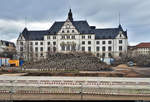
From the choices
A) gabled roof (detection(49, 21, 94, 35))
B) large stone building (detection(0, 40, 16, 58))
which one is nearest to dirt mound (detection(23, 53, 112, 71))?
gabled roof (detection(49, 21, 94, 35))

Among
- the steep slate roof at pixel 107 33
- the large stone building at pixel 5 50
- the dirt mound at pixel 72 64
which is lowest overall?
the dirt mound at pixel 72 64

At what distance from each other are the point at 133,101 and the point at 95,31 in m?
48.1

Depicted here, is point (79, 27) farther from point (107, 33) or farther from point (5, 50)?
point (5, 50)

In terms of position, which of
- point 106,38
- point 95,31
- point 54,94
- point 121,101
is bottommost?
point 121,101

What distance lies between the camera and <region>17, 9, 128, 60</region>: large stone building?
49594 millimetres

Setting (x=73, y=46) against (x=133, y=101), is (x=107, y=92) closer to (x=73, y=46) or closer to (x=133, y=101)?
(x=133, y=101)

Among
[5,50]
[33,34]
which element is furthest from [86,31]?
[5,50]

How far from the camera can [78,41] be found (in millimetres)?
49969

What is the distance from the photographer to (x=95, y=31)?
5350 centimetres

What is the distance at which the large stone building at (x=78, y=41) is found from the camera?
4959 centimetres

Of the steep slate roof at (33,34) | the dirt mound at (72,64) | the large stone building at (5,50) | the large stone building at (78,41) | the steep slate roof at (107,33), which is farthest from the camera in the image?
the steep slate roof at (33,34)

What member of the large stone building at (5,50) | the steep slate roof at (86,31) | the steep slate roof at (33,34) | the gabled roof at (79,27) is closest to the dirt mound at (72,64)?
the gabled roof at (79,27)

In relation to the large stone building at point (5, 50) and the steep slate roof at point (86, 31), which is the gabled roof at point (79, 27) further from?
the large stone building at point (5, 50)

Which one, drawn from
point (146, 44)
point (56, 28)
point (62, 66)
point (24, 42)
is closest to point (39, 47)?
point (24, 42)
